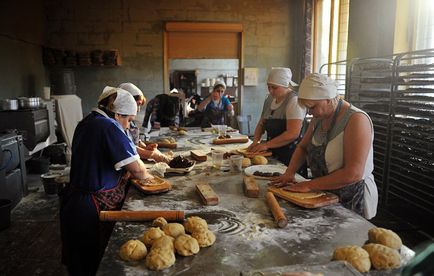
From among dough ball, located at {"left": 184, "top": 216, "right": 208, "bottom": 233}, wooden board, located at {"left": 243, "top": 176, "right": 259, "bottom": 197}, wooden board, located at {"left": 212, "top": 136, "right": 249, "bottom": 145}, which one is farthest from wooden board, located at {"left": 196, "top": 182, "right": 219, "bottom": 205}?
wooden board, located at {"left": 212, "top": 136, "right": 249, "bottom": 145}

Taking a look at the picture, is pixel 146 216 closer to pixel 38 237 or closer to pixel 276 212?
pixel 276 212

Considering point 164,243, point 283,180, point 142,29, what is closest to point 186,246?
point 164,243

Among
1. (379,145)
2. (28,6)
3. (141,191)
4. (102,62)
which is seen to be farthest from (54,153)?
(379,145)

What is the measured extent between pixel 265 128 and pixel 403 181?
1.38 metres

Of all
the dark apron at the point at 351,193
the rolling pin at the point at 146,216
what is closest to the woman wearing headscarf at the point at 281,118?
the dark apron at the point at 351,193

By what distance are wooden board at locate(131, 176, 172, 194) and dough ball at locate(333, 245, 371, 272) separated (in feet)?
3.58

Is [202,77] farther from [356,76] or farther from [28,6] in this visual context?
[356,76]

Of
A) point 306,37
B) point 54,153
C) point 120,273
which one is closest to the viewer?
point 120,273

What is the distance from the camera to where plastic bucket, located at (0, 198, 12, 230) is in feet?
11.6

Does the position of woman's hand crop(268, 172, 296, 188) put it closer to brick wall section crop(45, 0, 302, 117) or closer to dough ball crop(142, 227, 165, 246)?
dough ball crop(142, 227, 165, 246)

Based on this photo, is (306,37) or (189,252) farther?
(306,37)

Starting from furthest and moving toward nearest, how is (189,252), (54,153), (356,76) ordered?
1. (54,153)
2. (356,76)
3. (189,252)

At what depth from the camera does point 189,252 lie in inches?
52.6

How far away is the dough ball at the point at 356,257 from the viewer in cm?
120
